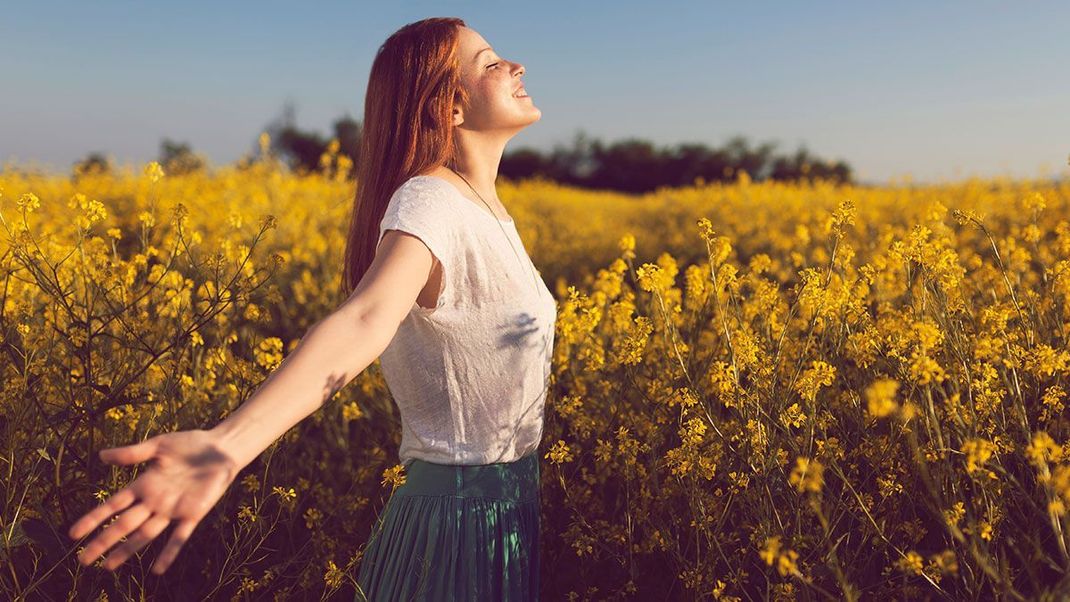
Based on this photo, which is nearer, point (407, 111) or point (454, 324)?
point (454, 324)

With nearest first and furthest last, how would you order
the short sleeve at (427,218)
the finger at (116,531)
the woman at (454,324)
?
the finger at (116,531) < the short sleeve at (427,218) < the woman at (454,324)

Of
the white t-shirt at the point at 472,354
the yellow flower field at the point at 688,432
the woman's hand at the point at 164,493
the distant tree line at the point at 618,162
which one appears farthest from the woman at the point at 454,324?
the distant tree line at the point at 618,162

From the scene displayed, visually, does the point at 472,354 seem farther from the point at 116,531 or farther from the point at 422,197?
the point at 116,531

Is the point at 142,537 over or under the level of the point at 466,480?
→ over

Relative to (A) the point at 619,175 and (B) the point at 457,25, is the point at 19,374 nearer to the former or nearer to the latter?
(B) the point at 457,25

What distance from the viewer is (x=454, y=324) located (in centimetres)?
160

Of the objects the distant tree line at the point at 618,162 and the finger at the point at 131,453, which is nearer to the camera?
the finger at the point at 131,453

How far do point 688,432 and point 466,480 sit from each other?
1.56 feet

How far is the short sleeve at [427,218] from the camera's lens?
140cm

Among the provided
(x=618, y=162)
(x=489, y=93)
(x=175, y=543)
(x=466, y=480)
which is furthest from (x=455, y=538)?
(x=618, y=162)

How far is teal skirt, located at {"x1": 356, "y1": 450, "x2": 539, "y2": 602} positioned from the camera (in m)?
1.70

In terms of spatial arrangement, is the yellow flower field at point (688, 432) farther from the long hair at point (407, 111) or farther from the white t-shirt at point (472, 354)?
the long hair at point (407, 111)

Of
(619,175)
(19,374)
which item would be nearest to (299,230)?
(19,374)

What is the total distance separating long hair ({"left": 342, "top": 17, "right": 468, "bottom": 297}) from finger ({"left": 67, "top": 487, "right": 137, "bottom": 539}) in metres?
0.88
